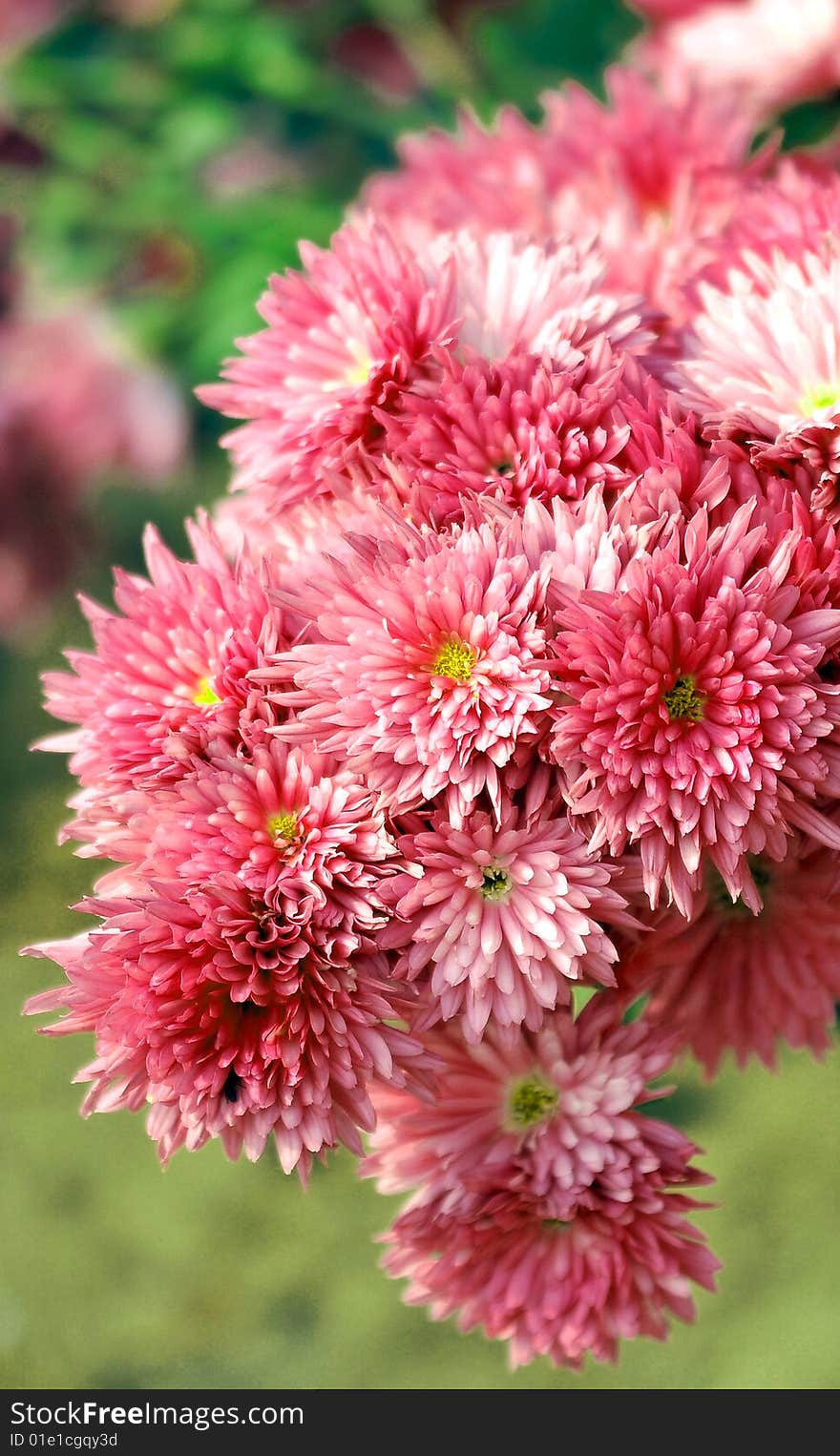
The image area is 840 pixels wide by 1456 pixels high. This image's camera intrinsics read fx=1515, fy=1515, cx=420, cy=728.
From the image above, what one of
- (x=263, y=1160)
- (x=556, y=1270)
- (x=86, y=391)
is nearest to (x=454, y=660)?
(x=556, y=1270)

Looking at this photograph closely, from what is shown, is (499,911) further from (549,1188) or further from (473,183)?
(473,183)

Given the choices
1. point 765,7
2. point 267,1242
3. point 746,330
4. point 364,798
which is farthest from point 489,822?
point 267,1242

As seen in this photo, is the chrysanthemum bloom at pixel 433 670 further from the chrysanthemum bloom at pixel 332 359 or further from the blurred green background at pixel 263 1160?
the blurred green background at pixel 263 1160

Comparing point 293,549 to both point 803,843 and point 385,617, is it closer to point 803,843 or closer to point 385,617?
point 385,617

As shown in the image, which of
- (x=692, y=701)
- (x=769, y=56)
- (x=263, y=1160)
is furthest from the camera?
(x=263, y=1160)

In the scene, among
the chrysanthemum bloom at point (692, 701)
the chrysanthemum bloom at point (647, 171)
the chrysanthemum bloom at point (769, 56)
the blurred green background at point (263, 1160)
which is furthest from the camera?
the blurred green background at point (263, 1160)

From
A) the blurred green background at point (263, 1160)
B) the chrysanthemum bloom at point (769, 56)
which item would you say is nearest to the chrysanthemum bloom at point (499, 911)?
the chrysanthemum bloom at point (769, 56)

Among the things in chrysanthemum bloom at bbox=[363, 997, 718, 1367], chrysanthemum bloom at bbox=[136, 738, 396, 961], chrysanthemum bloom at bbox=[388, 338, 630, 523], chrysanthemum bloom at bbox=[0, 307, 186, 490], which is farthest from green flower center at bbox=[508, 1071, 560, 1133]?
chrysanthemum bloom at bbox=[0, 307, 186, 490]
